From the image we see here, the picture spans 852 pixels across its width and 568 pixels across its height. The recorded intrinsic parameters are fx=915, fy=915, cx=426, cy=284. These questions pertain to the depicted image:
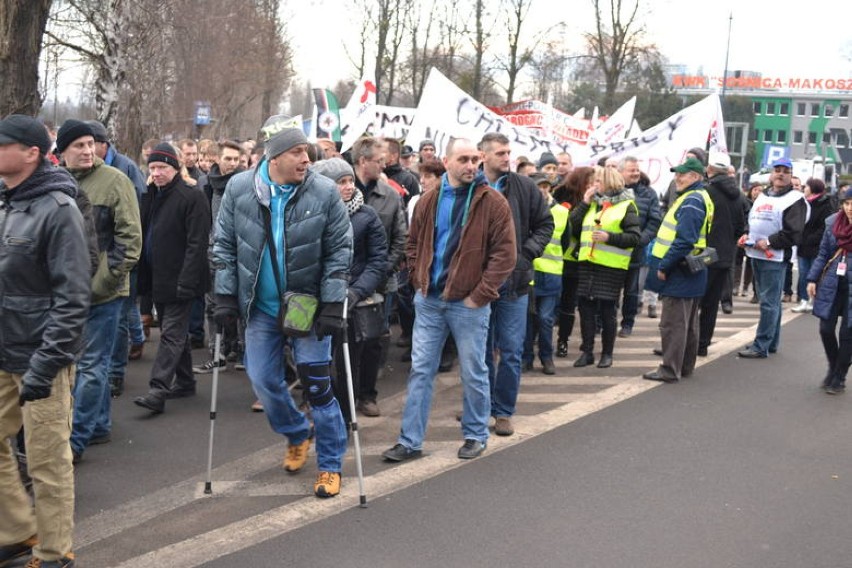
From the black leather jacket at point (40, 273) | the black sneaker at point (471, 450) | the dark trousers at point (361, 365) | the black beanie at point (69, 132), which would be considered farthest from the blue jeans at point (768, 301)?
the black leather jacket at point (40, 273)

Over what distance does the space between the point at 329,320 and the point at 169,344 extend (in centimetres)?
256

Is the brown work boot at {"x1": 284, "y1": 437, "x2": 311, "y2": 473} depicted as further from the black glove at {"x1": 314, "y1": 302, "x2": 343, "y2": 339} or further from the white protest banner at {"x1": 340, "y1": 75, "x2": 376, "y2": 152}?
the white protest banner at {"x1": 340, "y1": 75, "x2": 376, "y2": 152}

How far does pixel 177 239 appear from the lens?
7207 millimetres

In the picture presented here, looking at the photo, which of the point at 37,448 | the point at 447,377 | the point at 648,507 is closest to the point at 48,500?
the point at 37,448

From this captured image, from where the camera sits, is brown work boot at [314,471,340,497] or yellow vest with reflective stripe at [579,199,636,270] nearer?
brown work boot at [314,471,340,497]

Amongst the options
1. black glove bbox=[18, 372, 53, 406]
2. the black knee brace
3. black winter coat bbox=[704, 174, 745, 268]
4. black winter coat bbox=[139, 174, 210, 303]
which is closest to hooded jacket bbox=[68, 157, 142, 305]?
black winter coat bbox=[139, 174, 210, 303]

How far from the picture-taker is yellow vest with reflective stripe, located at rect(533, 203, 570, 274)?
8.79 metres

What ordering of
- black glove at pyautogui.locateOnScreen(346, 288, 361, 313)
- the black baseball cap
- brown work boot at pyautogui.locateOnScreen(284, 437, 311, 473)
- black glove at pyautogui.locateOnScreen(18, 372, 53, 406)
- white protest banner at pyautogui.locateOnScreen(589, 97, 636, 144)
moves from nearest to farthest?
1. black glove at pyautogui.locateOnScreen(18, 372, 53, 406)
2. the black baseball cap
3. brown work boot at pyautogui.locateOnScreen(284, 437, 311, 473)
4. black glove at pyautogui.locateOnScreen(346, 288, 361, 313)
5. white protest banner at pyautogui.locateOnScreen(589, 97, 636, 144)

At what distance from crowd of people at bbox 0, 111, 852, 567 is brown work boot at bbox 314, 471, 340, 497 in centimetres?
1

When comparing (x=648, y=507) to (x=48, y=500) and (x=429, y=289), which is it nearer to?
(x=429, y=289)

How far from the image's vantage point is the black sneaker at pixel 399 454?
5.85 meters

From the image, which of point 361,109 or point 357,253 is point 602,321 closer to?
point 357,253

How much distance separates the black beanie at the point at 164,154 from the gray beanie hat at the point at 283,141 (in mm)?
2306

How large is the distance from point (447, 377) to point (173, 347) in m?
2.58
